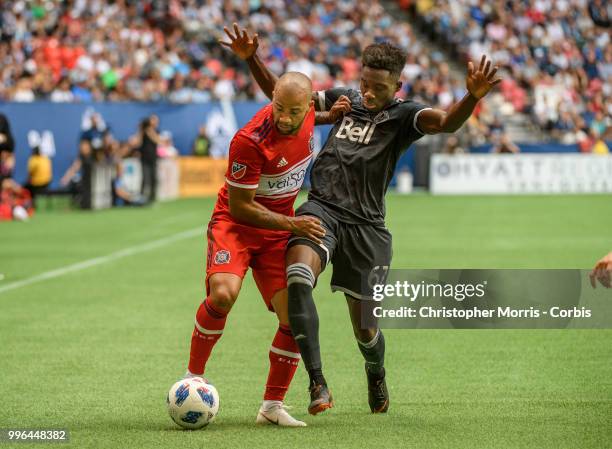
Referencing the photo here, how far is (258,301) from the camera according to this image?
12367mm

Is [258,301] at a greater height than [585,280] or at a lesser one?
lesser

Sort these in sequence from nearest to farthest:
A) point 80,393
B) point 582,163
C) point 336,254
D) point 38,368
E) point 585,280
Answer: point 585,280 → point 336,254 → point 80,393 → point 38,368 → point 582,163

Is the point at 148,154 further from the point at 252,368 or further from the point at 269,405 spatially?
the point at 269,405

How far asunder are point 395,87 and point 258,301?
223 inches

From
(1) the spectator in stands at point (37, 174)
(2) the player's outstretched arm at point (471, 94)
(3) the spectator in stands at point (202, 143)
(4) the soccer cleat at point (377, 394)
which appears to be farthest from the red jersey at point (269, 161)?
(3) the spectator in stands at point (202, 143)

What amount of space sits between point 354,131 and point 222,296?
1356 millimetres

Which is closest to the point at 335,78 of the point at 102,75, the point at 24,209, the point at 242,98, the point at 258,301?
the point at 242,98

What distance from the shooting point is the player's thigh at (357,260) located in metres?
6.93

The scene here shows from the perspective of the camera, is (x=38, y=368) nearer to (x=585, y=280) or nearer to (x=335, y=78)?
(x=585, y=280)

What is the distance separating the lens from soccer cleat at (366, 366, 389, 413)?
6996 mm

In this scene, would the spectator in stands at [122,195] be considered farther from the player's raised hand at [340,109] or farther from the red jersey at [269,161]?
the red jersey at [269,161]

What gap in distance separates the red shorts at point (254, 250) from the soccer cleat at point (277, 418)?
65 centimetres

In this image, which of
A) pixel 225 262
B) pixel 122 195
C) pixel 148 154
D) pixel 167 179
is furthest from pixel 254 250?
pixel 167 179

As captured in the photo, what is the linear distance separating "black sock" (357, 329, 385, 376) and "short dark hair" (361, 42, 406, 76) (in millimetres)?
1563
